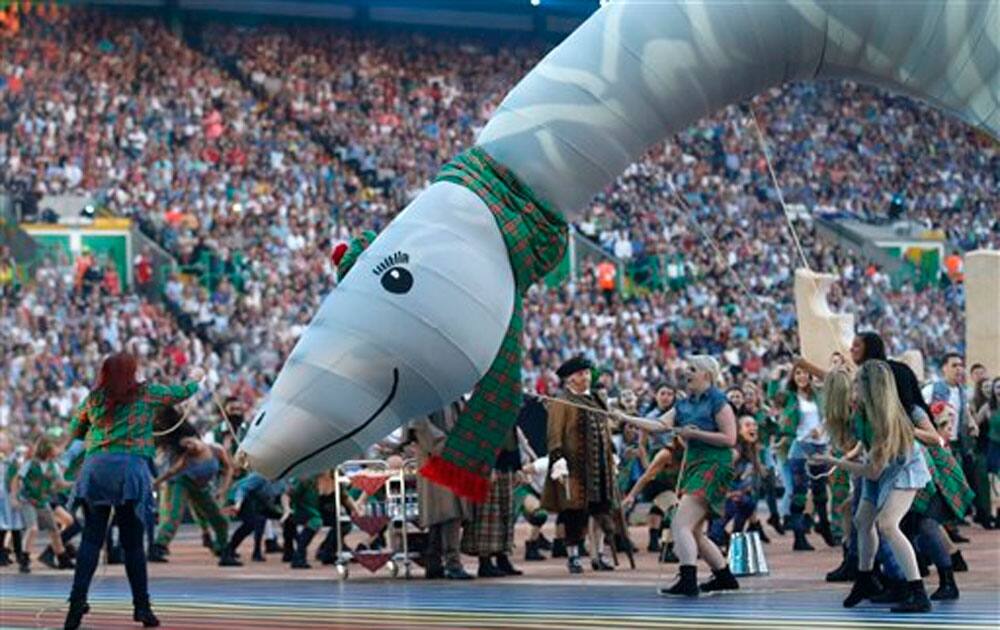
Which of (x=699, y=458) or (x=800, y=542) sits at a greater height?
(x=699, y=458)

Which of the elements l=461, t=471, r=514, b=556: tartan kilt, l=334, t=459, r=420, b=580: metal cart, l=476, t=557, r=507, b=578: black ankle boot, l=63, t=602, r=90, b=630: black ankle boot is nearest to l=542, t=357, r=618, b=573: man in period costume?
l=461, t=471, r=514, b=556: tartan kilt

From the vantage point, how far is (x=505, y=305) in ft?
38.0

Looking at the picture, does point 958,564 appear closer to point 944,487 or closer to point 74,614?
point 944,487

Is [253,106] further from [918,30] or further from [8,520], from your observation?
[918,30]

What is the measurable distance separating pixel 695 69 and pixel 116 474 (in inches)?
181

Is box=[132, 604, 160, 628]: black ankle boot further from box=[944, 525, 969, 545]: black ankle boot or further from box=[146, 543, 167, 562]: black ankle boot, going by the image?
box=[944, 525, 969, 545]: black ankle boot

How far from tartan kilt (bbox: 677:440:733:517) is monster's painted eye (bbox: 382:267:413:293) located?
14.3ft

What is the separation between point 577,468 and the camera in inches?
741

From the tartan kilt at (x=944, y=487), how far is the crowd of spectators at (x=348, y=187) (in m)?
19.6

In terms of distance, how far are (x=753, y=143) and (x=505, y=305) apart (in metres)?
36.1

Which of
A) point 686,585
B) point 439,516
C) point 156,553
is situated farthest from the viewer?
point 156,553

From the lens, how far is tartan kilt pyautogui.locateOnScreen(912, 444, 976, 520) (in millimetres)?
A: 14602

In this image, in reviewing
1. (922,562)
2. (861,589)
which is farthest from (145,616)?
(922,562)

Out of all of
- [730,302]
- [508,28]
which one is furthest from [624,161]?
[508,28]
